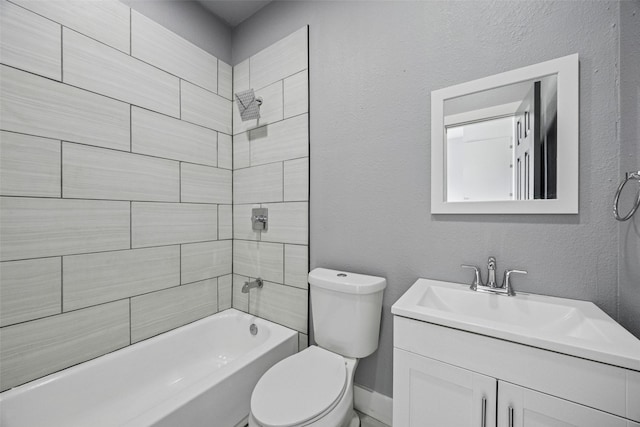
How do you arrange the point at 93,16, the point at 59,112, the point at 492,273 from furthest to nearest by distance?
the point at 93,16 < the point at 59,112 < the point at 492,273

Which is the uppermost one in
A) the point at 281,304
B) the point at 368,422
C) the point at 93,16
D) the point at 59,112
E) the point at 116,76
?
the point at 93,16

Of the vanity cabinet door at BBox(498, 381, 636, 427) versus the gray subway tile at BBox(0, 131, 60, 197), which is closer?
the vanity cabinet door at BBox(498, 381, 636, 427)

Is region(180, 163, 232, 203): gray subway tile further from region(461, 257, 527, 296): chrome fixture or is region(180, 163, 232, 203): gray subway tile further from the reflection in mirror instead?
region(461, 257, 527, 296): chrome fixture

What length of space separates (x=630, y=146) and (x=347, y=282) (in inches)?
47.2

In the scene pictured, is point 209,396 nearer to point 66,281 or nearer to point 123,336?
point 123,336

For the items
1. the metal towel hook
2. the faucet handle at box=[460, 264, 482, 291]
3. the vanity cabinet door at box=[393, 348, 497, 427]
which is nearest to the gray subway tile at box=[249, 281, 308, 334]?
the vanity cabinet door at box=[393, 348, 497, 427]

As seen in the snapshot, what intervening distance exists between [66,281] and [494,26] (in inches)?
91.9

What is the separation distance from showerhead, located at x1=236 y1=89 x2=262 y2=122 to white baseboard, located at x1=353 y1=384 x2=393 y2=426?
6.14 feet

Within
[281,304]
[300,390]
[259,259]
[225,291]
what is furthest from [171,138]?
[300,390]

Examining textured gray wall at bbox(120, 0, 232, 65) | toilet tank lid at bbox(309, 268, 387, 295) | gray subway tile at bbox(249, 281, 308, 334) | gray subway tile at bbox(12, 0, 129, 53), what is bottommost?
gray subway tile at bbox(249, 281, 308, 334)

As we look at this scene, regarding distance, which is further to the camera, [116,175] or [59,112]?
[116,175]

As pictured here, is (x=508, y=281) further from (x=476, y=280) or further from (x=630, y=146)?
(x=630, y=146)

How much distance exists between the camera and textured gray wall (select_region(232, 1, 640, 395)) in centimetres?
102

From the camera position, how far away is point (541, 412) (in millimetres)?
773
